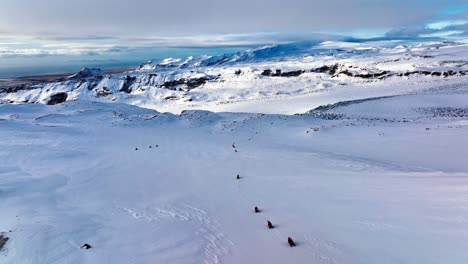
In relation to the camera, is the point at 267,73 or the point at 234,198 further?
the point at 267,73

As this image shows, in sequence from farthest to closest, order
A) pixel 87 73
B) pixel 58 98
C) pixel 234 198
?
pixel 87 73, pixel 58 98, pixel 234 198

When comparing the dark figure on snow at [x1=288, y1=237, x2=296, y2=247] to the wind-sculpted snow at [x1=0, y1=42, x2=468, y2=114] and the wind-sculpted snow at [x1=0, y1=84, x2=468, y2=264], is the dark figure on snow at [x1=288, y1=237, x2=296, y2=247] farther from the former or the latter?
the wind-sculpted snow at [x1=0, y1=42, x2=468, y2=114]

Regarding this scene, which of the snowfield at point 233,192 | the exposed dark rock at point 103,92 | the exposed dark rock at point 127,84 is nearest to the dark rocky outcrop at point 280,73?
the exposed dark rock at point 127,84

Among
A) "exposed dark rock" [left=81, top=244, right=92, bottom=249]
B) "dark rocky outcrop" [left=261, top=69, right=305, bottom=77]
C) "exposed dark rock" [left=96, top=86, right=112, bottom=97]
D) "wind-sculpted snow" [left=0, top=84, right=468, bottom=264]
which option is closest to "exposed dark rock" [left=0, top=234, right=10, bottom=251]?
"wind-sculpted snow" [left=0, top=84, right=468, bottom=264]

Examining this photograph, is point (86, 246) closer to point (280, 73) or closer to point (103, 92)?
point (103, 92)

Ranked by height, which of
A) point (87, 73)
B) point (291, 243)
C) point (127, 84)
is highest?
point (291, 243)

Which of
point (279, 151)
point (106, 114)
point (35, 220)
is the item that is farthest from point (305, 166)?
point (106, 114)

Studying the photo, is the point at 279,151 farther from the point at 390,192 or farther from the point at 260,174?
the point at 390,192

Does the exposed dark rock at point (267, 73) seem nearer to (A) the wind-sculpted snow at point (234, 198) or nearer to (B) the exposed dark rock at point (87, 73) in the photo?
(B) the exposed dark rock at point (87, 73)

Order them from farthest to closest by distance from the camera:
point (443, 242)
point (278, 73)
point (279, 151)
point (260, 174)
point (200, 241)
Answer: point (278, 73)
point (279, 151)
point (260, 174)
point (200, 241)
point (443, 242)

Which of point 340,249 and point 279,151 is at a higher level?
point 340,249

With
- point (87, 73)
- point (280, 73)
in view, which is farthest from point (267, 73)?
point (87, 73)
